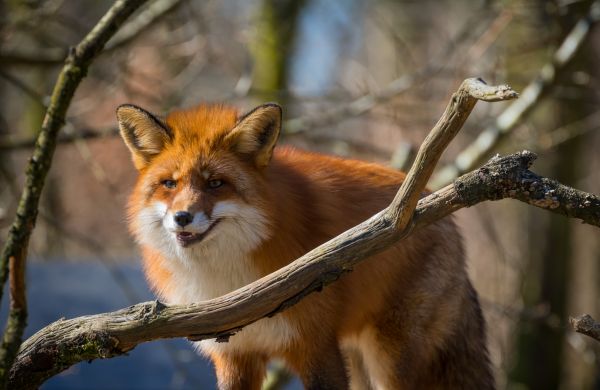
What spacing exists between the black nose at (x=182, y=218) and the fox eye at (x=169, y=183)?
347 mm

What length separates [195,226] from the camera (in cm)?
377

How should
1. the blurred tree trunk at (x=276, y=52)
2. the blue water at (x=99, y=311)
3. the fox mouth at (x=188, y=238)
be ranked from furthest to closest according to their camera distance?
1. the blurred tree trunk at (x=276, y=52)
2. the blue water at (x=99, y=311)
3. the fox mouth at (x=188, y=238)

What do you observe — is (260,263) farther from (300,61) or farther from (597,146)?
(597,146)

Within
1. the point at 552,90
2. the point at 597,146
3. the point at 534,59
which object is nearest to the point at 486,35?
the point at 552,90

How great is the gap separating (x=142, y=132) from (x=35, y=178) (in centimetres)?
80

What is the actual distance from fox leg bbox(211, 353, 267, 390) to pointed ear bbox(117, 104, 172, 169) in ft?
3.97

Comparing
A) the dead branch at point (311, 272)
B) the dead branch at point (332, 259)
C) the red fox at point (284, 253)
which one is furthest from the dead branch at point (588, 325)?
the red fox at point (284, 253)

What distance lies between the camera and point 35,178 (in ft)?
11.9

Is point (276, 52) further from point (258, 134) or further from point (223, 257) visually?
point (223, 257)

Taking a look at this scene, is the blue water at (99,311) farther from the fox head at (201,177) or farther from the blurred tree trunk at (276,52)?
the fox head at (201,177)

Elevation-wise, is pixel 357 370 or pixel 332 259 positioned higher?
pixel 332 259

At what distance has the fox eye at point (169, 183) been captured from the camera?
4055 millimetres

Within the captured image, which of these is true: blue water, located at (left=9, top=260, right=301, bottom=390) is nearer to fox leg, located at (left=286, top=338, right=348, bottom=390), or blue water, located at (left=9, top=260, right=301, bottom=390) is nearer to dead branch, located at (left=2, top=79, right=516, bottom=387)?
fox leg, located at (left=286, top=338, right=348, bottom=390)

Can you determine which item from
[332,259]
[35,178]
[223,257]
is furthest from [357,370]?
[35,178]
